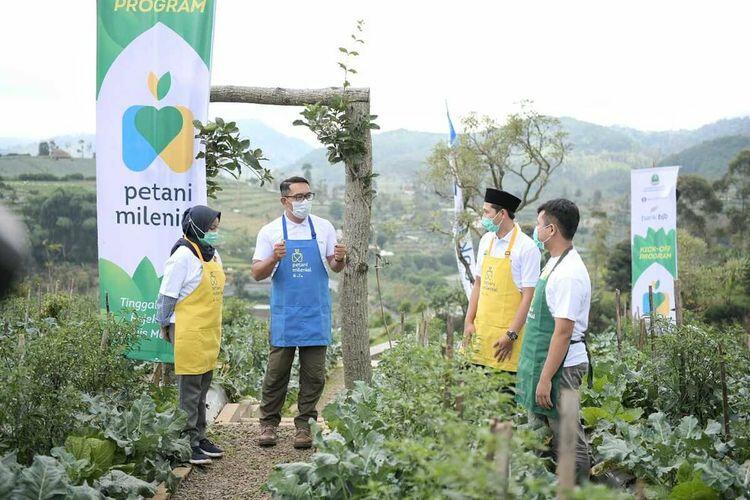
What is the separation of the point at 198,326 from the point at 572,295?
236 cm

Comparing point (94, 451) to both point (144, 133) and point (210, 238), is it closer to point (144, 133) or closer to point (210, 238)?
point (210, 238)

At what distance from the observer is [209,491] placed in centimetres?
478

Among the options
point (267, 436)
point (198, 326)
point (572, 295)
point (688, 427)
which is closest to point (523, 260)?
point (572, 295)

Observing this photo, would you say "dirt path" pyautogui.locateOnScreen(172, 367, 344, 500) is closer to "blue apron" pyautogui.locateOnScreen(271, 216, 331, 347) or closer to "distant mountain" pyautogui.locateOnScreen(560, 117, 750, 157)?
"blue apron" pyautogui.locateOnScreen(271, 216, 331, 347)

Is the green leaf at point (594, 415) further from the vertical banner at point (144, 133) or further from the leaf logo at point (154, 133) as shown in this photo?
the leaf logo at point (154, 133)

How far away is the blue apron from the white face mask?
0.12 metres

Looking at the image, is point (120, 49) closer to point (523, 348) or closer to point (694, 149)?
point (523, 348)

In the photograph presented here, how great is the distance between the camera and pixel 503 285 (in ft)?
16.5

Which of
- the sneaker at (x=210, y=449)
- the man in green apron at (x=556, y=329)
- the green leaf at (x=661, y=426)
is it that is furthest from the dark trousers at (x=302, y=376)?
the green leaf at (x=661, y=426)

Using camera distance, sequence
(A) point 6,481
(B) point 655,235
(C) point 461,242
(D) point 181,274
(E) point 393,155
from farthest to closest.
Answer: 1. (E) point 393,155
2. (C) point 461,242
3. (B) point 655,235
4. (D) point 181,274
5. (A) point 6,481

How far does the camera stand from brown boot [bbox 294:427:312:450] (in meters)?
5.52

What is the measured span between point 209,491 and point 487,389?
2.43 m

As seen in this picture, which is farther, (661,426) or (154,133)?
(154,133)

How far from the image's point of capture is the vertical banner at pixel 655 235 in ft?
43.7
